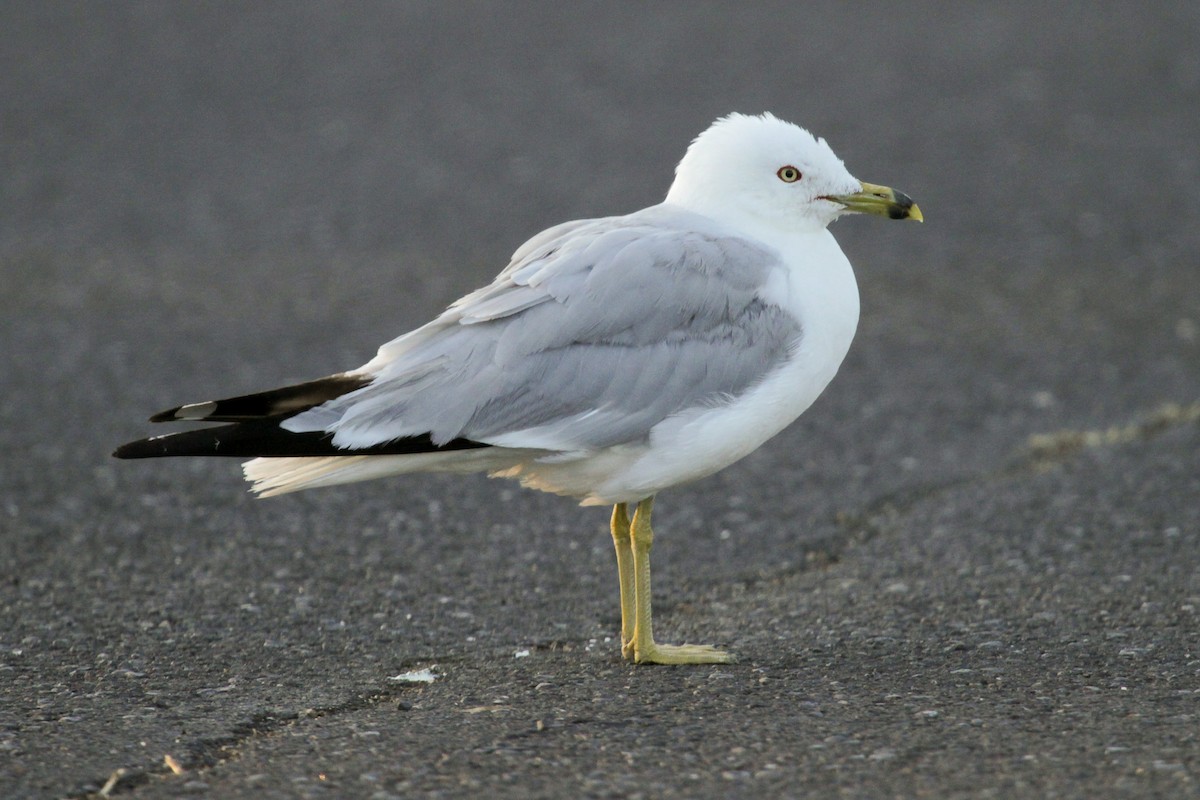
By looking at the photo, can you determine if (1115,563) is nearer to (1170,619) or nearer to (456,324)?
(1170,619)

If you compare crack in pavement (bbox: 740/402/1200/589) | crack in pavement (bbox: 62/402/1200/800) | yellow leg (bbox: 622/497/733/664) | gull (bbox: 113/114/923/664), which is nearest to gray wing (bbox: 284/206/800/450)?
gull (bbox: 113/114/923/664)

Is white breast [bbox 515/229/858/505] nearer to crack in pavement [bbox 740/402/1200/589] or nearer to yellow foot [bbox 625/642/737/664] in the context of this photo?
yellow foot [bbox 625/642/737/664]

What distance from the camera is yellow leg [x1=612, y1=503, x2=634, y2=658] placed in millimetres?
4613

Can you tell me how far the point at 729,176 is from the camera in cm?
471

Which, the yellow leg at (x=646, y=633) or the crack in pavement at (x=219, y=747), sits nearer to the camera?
the crack in pavement at (x=219, y=747)

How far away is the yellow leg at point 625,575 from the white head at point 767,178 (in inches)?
39.6

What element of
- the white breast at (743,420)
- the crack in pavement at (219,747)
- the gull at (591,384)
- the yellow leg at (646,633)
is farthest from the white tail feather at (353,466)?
the crack in pavement at (219,747)

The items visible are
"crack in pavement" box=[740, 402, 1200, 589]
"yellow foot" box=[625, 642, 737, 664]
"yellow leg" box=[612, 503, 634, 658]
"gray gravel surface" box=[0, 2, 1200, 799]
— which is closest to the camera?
"gray gravel surface" box=[0, 2, 1200, 799]

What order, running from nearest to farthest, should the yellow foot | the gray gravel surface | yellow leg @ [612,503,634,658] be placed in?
the gray gravel surface, the yellow foot, yellow leg @ [612,503,634,658]

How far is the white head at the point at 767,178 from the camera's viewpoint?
4.70 meters

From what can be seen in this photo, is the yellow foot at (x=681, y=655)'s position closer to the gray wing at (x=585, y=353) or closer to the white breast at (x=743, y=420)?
the white breast at (x=743, y=420)

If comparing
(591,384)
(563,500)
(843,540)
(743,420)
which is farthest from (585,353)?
(563,500)

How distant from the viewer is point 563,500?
6.37 m

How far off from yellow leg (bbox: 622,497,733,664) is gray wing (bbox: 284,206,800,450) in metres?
0.46
